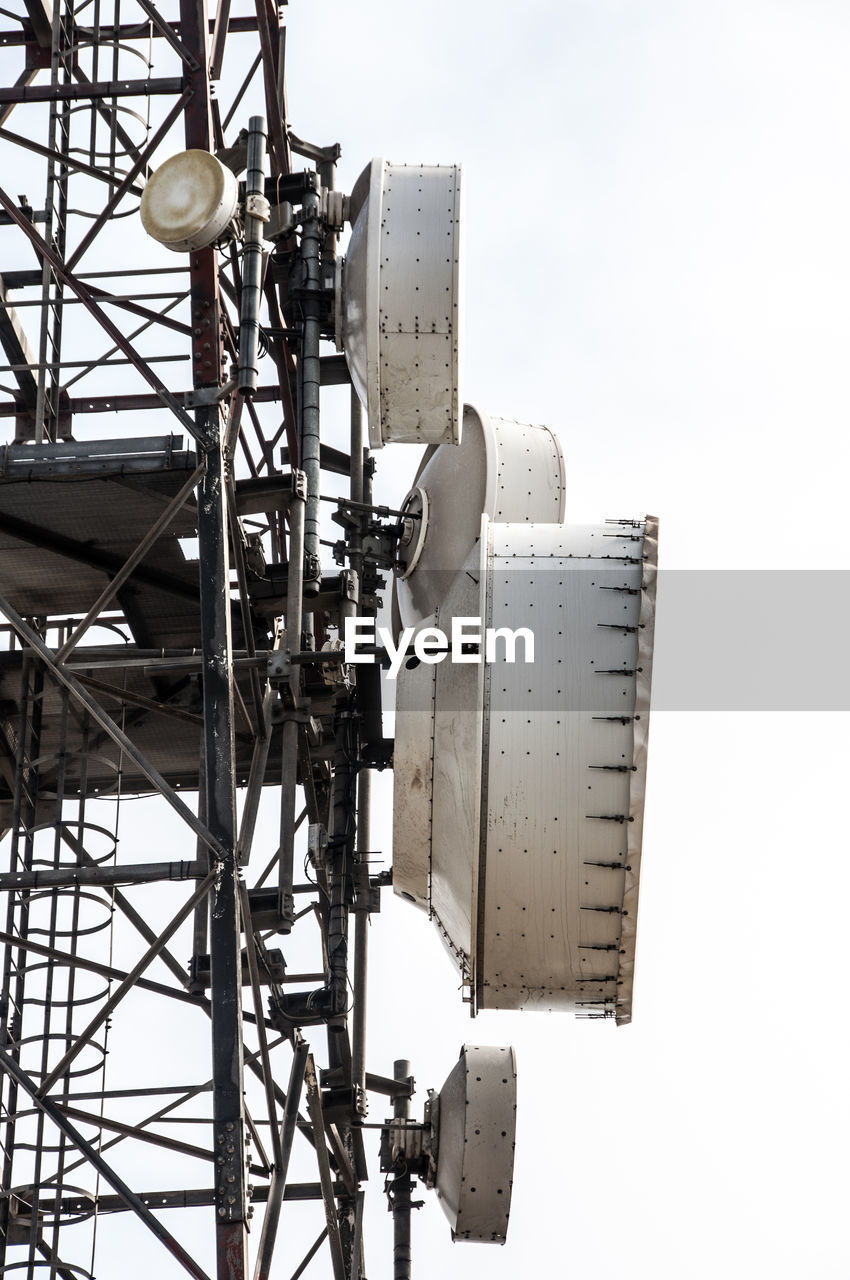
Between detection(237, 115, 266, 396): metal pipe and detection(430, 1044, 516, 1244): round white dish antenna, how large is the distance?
7.67m

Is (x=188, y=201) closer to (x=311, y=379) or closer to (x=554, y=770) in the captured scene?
(x=311, y=379)

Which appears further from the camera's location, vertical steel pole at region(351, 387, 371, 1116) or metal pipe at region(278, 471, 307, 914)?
vertical steel pole at region(351, 387, 371, 1116)

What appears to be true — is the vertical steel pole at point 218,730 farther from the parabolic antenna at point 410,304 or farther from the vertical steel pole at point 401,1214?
the vertical steel pole at point 401,1214

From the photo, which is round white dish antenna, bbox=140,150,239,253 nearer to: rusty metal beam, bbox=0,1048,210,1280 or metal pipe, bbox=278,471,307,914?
metal pipe, bbox=278,471,307,914

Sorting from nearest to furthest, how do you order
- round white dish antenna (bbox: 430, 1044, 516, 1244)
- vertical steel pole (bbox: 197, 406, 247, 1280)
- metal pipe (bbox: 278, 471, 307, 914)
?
vertical steel pole (bbox: 197, 406, 247, 1280) < metal pipe (bbox: 278, 471, 307, 914) < round white dish antenna (bbox: 430, 1044, 516, 1244)

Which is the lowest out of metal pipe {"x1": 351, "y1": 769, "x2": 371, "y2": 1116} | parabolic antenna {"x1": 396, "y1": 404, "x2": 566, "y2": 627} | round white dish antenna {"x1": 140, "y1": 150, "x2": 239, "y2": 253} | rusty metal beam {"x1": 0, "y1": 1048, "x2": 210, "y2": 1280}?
rusty metal beam {"x1": 0, "y1": 1048, "x2": 210, "y2": 1280}

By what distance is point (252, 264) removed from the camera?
16.9 metres

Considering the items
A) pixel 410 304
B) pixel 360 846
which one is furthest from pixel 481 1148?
pixel 410 304

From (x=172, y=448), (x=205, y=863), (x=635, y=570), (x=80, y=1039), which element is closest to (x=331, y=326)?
(x=172, y=448)

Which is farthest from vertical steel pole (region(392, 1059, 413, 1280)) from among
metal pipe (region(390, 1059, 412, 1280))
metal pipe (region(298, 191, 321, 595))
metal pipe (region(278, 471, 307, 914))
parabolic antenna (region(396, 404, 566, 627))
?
metal pipe (region(298, 191, 321, 595))

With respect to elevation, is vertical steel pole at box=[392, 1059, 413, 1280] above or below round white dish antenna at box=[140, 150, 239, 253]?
below

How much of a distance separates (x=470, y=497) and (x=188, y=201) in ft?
15.5

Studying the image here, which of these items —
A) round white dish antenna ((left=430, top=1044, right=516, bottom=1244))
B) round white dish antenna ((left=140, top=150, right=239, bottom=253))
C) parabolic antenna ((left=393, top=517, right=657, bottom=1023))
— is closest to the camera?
parabolic antenna ((left=393, top=517, right=657, bottom=1023))

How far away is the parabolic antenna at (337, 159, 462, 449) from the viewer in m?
17.5
